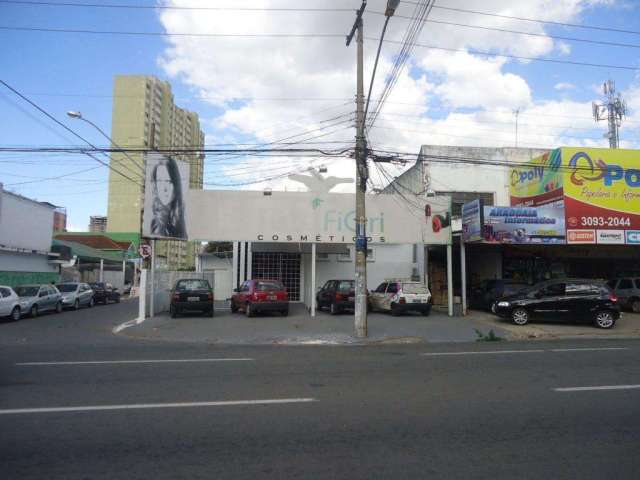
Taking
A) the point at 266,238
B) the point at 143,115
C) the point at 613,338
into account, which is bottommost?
the point at 613,338

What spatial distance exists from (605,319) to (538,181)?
884cm

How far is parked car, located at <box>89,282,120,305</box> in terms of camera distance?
31.2 meters

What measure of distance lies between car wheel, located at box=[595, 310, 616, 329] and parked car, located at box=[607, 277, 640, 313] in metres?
6.30

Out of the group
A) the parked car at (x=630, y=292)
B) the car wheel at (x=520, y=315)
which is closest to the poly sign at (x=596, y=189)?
the parked car at (x=630, y=292)

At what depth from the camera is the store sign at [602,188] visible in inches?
826

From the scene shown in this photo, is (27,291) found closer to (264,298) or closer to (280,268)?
(264,298)

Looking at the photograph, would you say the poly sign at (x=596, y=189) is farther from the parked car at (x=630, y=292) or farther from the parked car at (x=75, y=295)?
the parked car at (x=75, y=295)

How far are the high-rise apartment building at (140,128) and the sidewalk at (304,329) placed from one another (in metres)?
7.59

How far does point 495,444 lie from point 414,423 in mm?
973

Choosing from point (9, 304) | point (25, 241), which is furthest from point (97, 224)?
point (9, 304)

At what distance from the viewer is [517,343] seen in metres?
13.5

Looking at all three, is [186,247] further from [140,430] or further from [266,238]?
[140,430]

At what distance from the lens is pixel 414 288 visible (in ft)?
65.9

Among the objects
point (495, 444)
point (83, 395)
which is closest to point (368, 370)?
point (495, 444)
